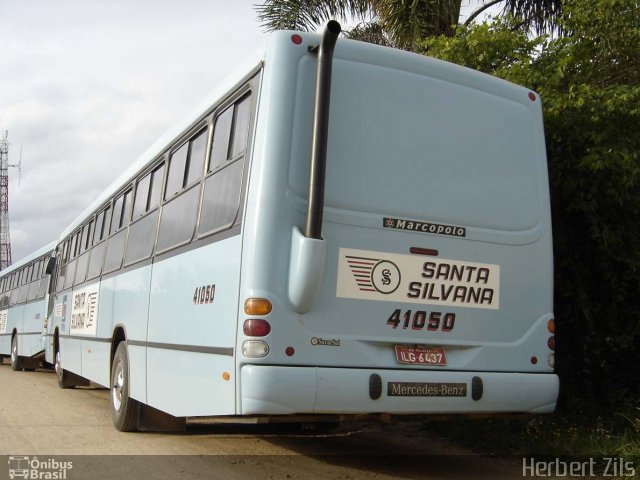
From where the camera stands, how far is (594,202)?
8.42m

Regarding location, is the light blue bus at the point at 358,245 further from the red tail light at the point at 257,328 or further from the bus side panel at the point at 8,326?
the bus side panel at the point at 8,326

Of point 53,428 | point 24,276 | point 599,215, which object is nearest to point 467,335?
point 599,215

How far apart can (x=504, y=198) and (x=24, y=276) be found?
18199 mm

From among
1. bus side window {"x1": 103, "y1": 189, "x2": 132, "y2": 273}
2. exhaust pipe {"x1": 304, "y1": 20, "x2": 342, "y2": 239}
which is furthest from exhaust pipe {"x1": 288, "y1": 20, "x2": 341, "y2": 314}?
bus side window {"x1": 103, "y1": 189, "x2": 132, "y2": 273}

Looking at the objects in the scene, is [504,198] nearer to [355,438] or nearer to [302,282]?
[302,282]

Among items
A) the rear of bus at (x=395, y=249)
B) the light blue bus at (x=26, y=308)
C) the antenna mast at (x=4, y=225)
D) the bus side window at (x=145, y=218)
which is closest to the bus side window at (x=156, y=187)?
the bus side window at (x=145, y=218)

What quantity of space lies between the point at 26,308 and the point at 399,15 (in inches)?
506

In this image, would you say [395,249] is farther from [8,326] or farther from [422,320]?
[8,326]

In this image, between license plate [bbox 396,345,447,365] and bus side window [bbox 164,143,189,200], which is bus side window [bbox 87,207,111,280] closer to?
bus side window [bbox 164,143,189,200]

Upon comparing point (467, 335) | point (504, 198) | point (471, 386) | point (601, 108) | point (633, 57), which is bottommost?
point (471, 386)

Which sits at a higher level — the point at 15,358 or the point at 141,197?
the point at 141,197

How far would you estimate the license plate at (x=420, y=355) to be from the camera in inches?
229

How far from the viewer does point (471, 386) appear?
5.89 metres

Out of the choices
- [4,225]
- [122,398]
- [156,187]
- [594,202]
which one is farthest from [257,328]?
[4,225]
